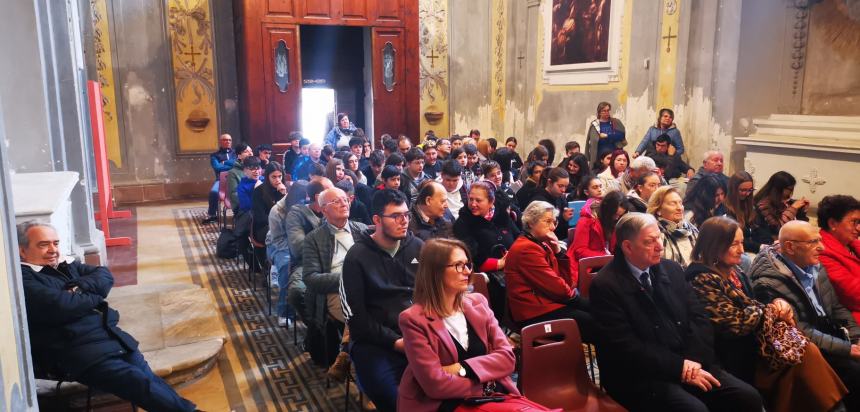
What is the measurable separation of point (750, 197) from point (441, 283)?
3.82m

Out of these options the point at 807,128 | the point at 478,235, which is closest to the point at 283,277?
the point at 478,235

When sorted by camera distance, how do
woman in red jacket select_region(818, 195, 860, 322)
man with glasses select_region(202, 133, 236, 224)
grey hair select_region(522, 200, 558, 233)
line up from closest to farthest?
woman in red jacket select_region(818, 195, 860, 322) → grey hair select_region(522, 200, 558, 233) → man with glasses select_region(202, 133, 236, 224)

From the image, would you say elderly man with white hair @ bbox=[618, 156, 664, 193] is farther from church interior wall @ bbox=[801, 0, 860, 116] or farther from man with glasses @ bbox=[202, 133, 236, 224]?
man with glasses @ bbox=[202, 133, 236, 224]

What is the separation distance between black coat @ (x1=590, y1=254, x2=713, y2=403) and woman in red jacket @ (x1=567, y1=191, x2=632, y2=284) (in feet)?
4.23

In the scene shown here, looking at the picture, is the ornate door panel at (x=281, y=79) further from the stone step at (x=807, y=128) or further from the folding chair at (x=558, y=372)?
the folding chair at (x=558, y=372)

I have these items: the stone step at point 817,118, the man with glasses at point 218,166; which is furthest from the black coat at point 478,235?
the man with glasses at point 218,166

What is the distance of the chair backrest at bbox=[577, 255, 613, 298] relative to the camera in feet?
14.1

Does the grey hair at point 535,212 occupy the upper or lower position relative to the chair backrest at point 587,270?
upper

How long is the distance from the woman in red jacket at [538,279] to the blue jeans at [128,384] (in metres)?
1.99

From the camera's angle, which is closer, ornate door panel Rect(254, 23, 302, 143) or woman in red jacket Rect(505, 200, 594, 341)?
woman in red jacket Rect(505, 200, 594, 341)

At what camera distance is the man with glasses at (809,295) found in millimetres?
3438

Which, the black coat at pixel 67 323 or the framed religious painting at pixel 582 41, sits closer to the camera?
the black coat at pixel 67 323

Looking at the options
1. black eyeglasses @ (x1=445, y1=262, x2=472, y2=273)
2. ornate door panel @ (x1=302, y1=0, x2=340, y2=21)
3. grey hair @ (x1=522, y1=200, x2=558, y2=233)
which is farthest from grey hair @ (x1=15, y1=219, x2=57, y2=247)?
ornate door panel @ (x1=302, y1=0, x2=340, y2=21)

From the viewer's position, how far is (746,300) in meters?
3.29
